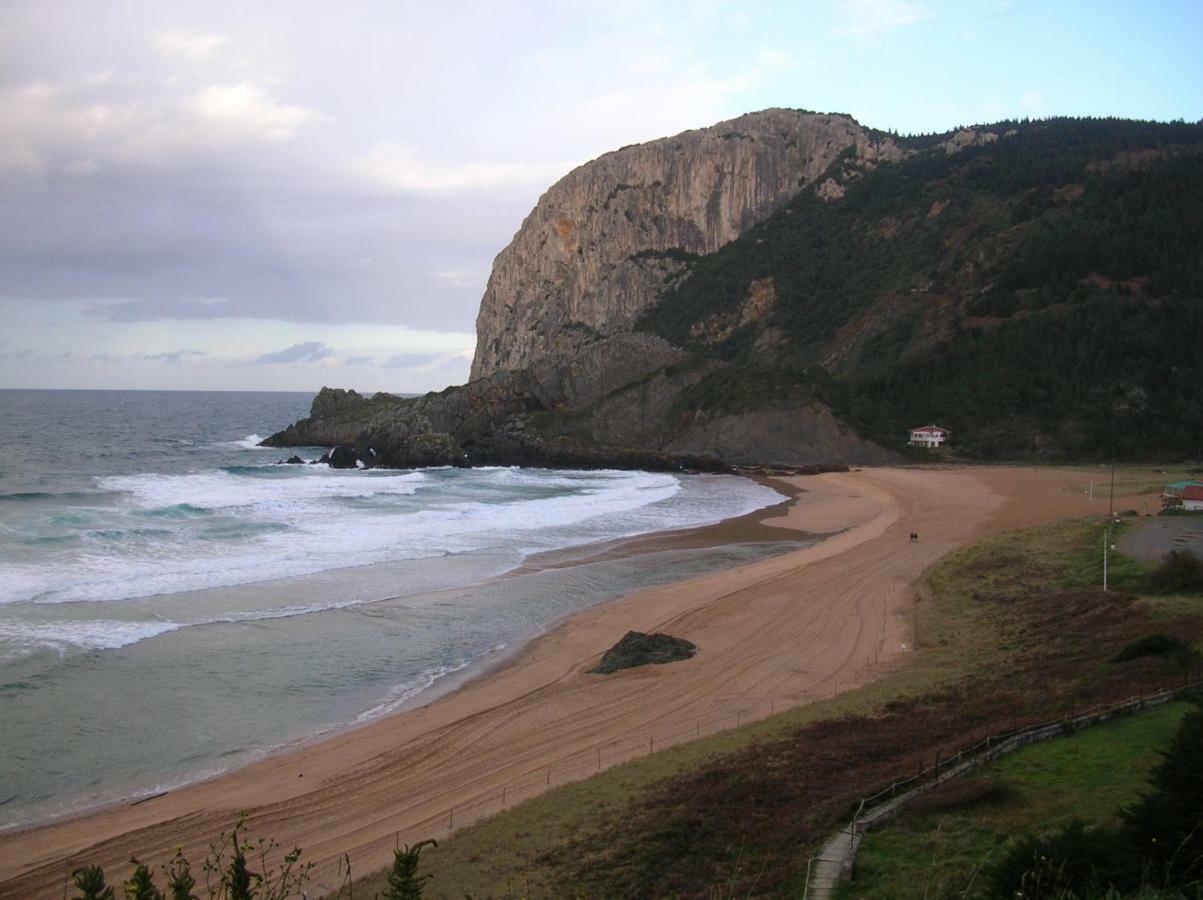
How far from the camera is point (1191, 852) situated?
550 centimetres

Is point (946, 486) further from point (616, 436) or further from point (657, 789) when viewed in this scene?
point (657, 789)

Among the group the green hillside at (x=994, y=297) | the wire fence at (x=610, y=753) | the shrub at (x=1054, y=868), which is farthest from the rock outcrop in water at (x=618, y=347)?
the shrub at (x=1054, y=868)

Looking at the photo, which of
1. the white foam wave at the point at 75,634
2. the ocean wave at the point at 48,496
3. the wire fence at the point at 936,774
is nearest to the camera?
the wire fence at the point at 936,774

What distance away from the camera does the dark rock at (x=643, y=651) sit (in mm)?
15773

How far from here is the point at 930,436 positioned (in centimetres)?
5850

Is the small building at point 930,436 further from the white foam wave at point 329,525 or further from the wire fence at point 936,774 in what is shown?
the wire fence at point 936,774

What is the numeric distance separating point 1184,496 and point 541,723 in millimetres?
23027

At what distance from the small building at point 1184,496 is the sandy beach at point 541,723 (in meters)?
8.01

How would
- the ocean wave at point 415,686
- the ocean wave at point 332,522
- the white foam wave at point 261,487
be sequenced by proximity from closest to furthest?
the ocean wave at point 415,686, the ocean wave at point 332,522, the white foam wave at point 261,487

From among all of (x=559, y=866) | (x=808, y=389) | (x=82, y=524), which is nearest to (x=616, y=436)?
(x=808, y=389)

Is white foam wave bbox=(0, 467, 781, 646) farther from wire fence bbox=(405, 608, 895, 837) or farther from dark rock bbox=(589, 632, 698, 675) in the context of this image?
wire fence bbox=(405, 608, 895, 837)

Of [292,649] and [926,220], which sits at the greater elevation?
[926,220]

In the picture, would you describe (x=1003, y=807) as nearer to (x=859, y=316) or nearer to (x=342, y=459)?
(x=342, y=459)

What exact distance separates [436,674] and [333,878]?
23.3 ft
